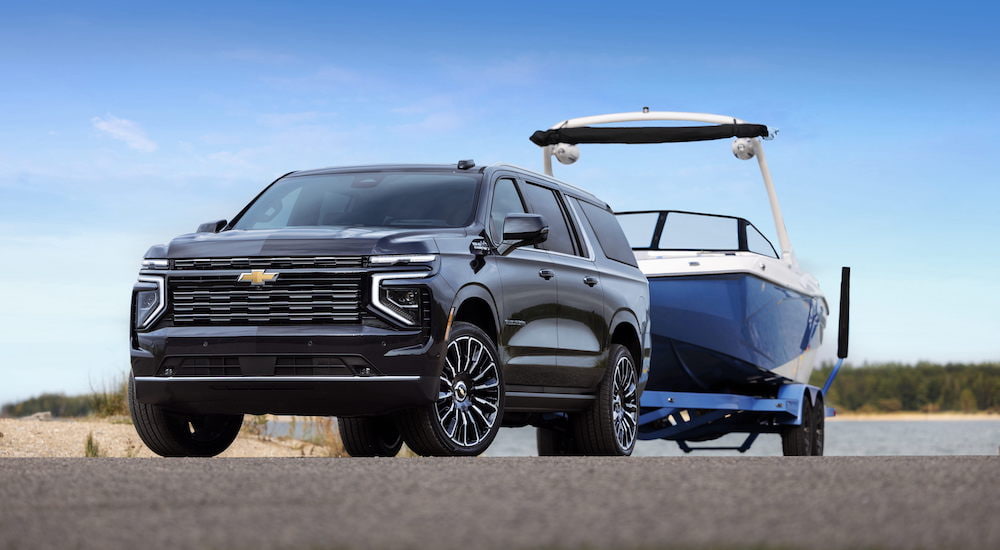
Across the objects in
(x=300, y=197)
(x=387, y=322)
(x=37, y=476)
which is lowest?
(x=37, y=476)

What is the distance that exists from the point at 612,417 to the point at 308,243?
10.7 ft

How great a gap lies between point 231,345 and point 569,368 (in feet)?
9.15

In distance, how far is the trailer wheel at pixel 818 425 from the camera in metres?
16.3

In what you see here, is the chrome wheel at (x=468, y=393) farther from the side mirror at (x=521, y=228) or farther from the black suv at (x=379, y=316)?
the side mirror at (x=521, y=228)

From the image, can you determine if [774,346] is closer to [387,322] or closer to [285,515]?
[387,322]

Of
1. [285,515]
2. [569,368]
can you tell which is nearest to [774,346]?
[569,368]

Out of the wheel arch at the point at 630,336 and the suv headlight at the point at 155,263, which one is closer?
the suv headlight at the point at 155,263

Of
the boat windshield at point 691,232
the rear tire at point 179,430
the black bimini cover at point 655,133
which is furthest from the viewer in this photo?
the black bimini cover at point 655,133

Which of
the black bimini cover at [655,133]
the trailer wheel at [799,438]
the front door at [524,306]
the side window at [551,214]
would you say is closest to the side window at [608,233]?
the side window at [551,214]

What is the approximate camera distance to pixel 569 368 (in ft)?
35.9

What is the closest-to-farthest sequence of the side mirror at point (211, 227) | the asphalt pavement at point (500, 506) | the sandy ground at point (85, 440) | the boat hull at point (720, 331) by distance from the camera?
the asphalt pavement at point (500, 506), the side mirror at point (211, 227), the boat hull at point (720, 331), the sandy ground at point (85, 440)

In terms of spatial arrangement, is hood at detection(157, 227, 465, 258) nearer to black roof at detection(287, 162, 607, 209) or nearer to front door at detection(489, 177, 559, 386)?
front door at detection(489, 177, 559, 386)

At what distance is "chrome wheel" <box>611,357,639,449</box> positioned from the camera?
462 inches

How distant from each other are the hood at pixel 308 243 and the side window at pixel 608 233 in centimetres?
275
